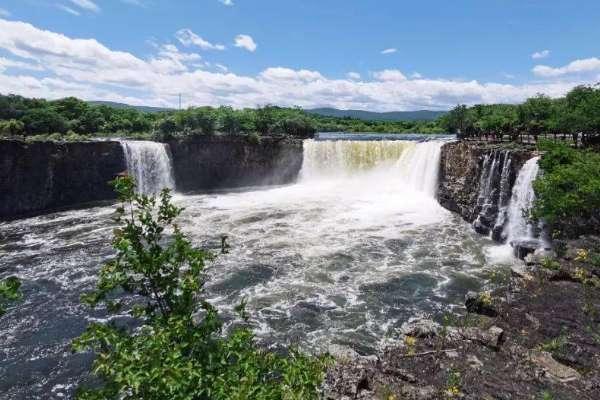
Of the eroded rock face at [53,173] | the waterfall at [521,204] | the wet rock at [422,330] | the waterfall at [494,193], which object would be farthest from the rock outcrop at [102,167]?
the wet rock at [422,330]

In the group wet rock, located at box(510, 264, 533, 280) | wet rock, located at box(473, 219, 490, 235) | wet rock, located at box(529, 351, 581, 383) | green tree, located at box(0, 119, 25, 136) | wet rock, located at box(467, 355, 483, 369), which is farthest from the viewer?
green tree, located at box(0, 119, 25, 136)

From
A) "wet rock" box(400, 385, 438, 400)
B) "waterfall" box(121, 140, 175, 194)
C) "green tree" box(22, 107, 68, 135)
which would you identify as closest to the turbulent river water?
"waterfall" box(121, 140, 175, 194)

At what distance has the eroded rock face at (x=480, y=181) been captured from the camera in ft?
90.4

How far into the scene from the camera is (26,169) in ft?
125

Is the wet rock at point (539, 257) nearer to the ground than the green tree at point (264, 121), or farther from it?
nearer to the ground

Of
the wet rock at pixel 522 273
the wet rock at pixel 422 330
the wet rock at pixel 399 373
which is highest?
the wet rock at pixel 522 273

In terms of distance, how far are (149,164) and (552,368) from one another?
41553 millimetres

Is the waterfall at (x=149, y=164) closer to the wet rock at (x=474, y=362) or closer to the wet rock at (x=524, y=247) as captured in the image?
the wet rock at (x=524, y=247)

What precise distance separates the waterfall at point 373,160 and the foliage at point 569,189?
61.1 feet

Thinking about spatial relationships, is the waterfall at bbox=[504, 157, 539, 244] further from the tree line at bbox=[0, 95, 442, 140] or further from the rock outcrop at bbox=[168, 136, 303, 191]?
the tree line at bbox=[0, 95, 442, 140]

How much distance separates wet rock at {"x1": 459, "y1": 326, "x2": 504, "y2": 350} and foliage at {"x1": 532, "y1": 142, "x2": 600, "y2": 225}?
378 inches

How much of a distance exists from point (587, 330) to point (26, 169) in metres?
42.3

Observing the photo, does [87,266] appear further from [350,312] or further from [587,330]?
[587,330]

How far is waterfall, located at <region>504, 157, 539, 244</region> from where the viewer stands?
24.9m
